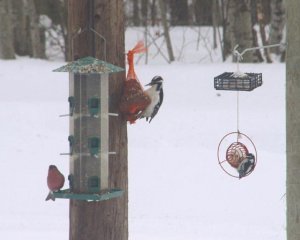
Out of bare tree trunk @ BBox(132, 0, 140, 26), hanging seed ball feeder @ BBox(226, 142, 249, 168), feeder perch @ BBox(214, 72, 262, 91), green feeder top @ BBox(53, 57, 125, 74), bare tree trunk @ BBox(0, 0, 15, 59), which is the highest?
bare tree trunk @ BBox(132, 0, 140, 26)

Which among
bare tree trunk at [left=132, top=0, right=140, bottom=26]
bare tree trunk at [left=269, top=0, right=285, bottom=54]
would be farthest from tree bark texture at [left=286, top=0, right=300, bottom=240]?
bare tree trunk at [left=132, top=0, right=140, bottom=26]

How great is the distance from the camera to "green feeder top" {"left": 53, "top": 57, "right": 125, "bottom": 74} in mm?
4910

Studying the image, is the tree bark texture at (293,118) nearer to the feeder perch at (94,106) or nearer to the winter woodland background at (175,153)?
the feeder perch at (94,106)

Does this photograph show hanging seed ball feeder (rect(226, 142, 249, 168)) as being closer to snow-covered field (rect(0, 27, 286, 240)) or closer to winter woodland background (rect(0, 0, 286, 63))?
snow-covered field (rect(0, 27, 286, 240))

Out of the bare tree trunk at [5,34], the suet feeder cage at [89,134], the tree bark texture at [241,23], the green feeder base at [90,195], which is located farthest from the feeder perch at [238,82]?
the bare tree trunk at [5,34]

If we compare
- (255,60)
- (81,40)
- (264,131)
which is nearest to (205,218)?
(264,131)

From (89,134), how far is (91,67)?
46 centimetres

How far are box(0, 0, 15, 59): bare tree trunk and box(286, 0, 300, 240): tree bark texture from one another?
1442cm

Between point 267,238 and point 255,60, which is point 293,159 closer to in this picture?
point 267,238

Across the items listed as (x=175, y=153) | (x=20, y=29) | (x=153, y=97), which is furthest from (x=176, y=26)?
(x=153, y=97)

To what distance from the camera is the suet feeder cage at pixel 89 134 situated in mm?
5172

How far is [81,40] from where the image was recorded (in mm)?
5270

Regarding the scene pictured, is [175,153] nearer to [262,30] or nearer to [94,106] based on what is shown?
[94,106]

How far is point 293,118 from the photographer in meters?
5.22
